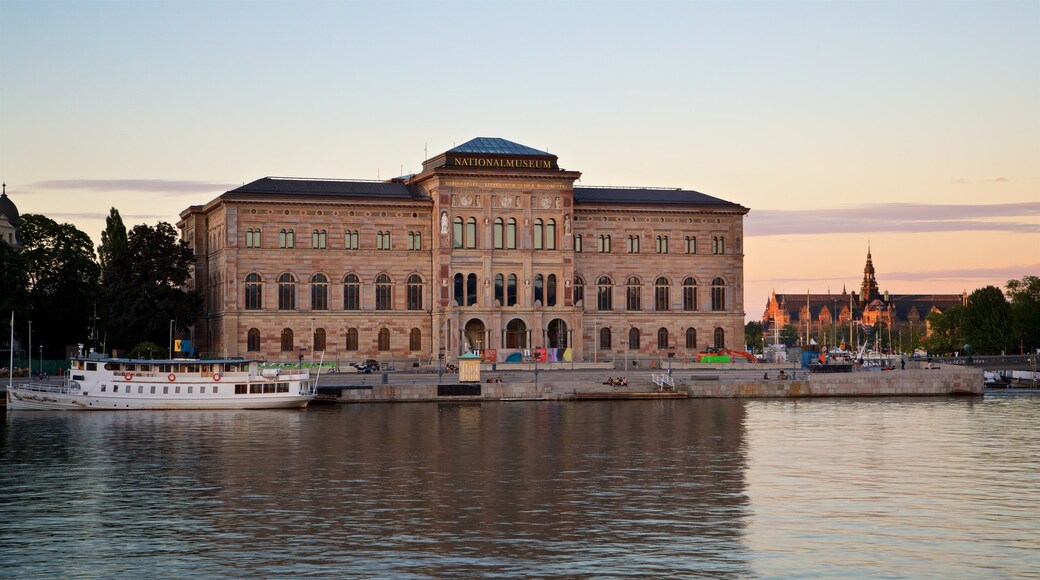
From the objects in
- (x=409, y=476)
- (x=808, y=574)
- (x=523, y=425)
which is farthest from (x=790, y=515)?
(x=523, y=425)

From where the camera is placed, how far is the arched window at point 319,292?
129000 millimetres

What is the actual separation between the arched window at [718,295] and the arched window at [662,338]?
5.69 metres

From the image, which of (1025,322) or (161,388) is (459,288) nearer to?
(161,388)

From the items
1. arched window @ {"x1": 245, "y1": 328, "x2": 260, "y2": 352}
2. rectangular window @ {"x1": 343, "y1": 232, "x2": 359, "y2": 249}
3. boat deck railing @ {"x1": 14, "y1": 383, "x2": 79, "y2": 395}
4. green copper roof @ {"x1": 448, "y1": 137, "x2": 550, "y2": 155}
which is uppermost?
green copper roof @ {"x1": 448, "y1": 137, "x2": 550, "y2": 155}

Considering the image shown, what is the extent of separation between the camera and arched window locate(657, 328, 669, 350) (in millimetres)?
137875

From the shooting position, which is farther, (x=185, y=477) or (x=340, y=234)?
(x=340, y=234)

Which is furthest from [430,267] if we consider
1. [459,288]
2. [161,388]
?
[161,388]

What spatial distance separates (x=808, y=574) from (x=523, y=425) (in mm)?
44400

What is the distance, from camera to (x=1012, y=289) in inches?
7328

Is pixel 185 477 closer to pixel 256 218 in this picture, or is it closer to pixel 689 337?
pixel 256 218

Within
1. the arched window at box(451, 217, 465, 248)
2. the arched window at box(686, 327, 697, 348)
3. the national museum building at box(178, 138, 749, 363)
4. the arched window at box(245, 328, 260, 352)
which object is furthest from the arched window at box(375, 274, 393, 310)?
the arched window at box(686, 327, 697, 348)

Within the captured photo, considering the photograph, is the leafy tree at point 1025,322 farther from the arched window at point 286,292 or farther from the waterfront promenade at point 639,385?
the arched window at point 286,292

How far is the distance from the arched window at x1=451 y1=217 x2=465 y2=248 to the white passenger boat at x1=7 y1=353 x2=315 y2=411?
3424 cm

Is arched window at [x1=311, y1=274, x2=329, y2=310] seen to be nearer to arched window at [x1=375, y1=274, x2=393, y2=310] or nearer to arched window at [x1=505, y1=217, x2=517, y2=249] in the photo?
arched window at [x1=375, y1=274, x2=393, y2=310]
